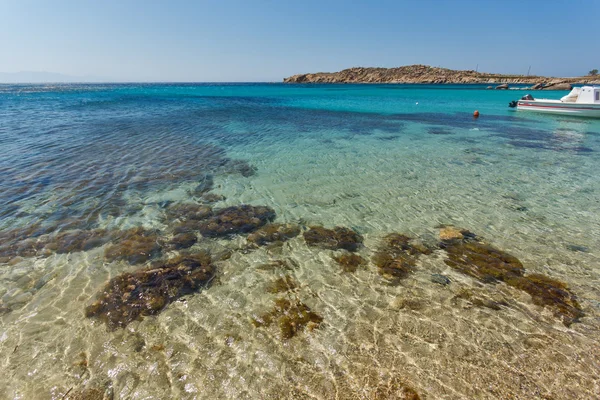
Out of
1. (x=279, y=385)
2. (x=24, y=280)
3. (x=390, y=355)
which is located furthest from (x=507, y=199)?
(x=24, y=280)

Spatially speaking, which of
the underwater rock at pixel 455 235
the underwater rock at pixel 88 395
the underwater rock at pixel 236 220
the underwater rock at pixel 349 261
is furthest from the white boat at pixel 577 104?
the underwater rock at pixel 88 395

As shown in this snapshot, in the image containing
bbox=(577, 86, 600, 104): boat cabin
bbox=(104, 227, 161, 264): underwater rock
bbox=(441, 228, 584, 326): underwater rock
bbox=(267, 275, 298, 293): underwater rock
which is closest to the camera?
bbox=(441, 228, 584, 326): underwater rock

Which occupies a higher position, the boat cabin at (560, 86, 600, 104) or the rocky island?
the rocky island

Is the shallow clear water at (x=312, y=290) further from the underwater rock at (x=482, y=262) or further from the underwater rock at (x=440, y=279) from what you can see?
the underwater rock at (x=482, y=262)

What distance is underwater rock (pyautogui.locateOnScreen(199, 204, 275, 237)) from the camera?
737 centimetres

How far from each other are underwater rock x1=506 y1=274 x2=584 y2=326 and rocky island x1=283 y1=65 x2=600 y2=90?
12836 cm

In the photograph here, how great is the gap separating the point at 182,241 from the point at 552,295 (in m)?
7.75

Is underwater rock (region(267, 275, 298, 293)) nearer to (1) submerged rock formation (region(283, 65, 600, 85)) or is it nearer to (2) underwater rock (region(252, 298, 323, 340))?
(2) underwater rock (region(252, 298, 323, 340))

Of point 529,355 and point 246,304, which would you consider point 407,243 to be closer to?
point 529,355

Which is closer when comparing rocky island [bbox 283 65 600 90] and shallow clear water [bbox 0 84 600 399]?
shallow clear water [bbox 0 84 600 399]

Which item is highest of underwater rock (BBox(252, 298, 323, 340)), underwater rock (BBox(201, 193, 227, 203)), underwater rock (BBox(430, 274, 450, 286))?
underwater rock (BBox(201, 193, 227, 203))

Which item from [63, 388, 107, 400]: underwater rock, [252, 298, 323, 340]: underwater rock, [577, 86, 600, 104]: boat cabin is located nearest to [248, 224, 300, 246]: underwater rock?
[252, 298, 323, 340]: underwater rock

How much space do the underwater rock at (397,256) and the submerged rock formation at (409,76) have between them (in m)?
135

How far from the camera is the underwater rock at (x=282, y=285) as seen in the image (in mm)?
5395
